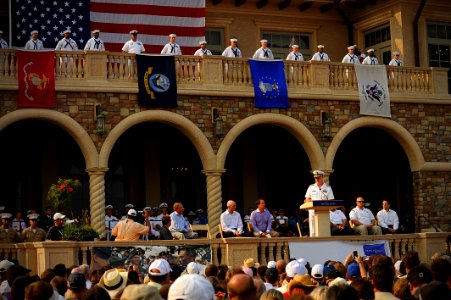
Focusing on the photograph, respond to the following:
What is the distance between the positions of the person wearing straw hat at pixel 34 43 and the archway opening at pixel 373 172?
32.5 ft

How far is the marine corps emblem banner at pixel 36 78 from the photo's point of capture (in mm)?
24500

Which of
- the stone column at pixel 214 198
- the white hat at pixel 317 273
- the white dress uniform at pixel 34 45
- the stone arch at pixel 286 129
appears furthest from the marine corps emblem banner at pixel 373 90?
the white hat at pixel 317 273

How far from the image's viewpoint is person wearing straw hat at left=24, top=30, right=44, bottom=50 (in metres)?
25.4

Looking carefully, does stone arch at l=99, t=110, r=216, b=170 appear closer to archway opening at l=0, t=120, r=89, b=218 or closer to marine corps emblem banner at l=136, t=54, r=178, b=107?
marine corps emblem banner at l=136, t=54, r=178, b=107

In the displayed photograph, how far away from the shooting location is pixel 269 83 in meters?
26.6

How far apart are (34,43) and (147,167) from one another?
18.9ft

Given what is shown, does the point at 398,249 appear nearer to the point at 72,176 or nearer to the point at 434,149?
the point at 434,149

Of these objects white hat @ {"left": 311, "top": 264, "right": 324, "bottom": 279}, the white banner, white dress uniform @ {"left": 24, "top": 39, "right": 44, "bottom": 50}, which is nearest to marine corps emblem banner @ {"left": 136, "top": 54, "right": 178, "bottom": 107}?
white dress uniform @ {"left": 24, "top": 39, "right": 44, "bottom": 50}

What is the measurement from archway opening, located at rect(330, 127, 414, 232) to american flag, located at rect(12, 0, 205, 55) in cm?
603

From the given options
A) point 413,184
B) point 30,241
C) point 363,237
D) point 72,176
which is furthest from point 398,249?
point 72,176

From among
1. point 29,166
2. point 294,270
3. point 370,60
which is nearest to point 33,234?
point 29,166

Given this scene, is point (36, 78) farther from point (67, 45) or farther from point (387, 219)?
point (387, 219)

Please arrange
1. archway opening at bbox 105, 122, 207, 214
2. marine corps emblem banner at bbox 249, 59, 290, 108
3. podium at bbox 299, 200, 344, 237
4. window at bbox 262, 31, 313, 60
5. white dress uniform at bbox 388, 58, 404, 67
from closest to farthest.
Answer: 1. podium at bbox 299, 200, 344, 237
2. marine corps emblem banner at bbox 249, 59, 290, 108
3. white dress uniform at bbox 388, 58, 404, 67
4. archway opening at bbox 105, 122, 207, 214
5. window at bbox 262, 31, 313, 60

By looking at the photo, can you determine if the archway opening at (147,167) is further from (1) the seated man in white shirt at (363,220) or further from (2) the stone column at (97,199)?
(1) the seated man in white shirt at (363,220)
